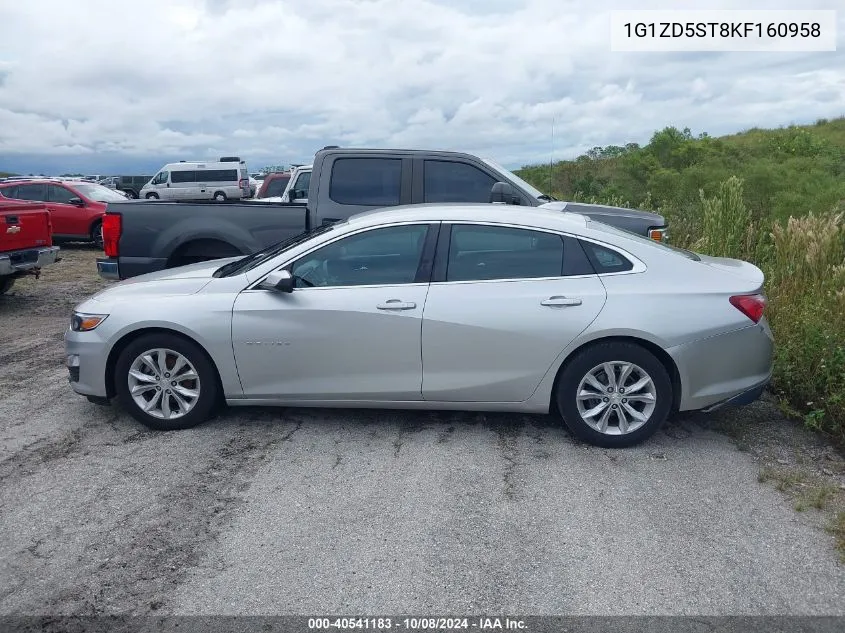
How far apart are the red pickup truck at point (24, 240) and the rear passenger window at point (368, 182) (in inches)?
187

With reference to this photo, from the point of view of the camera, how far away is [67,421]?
229 inches

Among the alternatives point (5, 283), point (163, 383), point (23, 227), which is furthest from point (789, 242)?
point (5, 283)

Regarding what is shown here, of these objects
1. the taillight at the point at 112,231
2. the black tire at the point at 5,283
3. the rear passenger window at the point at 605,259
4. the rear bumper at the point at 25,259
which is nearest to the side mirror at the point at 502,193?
the rear passenger window at the point at 605,259

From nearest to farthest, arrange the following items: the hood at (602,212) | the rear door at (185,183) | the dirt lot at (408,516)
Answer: the dirt lot at (408,516) → the hood at (602,212) → the rear door at (185,183)

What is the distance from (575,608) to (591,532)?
2.36ft

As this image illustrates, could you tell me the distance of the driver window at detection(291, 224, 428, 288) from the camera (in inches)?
213

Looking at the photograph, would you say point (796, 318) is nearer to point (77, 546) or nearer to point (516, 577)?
point (516, 577)

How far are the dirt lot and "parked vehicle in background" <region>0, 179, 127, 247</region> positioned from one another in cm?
1380

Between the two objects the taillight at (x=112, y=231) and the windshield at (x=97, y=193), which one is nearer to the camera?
the taillight at (x=112, y=231)

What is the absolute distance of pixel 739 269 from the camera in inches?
219

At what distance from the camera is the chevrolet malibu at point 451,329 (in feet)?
16.7

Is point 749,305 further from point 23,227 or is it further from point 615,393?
point 23,227

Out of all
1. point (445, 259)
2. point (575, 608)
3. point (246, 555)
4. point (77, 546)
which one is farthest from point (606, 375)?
point (77, 546)

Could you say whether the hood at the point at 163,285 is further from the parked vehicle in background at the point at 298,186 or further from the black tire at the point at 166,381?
the parked vehicle in background at the point at 298,186
